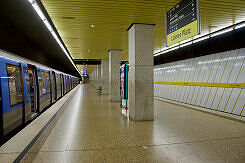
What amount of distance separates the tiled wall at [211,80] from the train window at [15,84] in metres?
8.24

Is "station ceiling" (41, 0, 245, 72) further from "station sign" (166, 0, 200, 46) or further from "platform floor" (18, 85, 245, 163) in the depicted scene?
"platform floor" (18, 85, 245, 163)

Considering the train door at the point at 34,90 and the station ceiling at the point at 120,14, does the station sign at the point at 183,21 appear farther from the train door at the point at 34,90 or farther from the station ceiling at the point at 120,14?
the train door at the point at 34,90

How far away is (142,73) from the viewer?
22.8 feet

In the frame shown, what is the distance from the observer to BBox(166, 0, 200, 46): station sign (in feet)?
11.3

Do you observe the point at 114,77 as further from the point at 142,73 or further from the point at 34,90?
the point at 34,90

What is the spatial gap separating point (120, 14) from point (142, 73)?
94.2 inches

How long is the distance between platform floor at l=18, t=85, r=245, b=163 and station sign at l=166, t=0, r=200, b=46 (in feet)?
8.40

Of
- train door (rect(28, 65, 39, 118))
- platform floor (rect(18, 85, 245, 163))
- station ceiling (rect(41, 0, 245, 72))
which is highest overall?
station ceiling (rect(41, 0, 245, 72))

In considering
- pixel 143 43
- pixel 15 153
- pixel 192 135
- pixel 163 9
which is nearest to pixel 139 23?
pixel 143 43

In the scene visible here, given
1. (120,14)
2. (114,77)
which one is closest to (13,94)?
(120,14)

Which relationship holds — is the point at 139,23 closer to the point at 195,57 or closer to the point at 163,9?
the point at 163,9

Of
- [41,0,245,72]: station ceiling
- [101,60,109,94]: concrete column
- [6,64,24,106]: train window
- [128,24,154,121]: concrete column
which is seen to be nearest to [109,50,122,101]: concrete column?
[101,60,109,94]: concrete column

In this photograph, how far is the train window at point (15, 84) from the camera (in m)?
4.52

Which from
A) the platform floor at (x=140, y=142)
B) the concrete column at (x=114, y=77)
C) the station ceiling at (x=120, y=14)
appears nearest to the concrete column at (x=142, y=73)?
the station ceiling at (x=120, y=14)
